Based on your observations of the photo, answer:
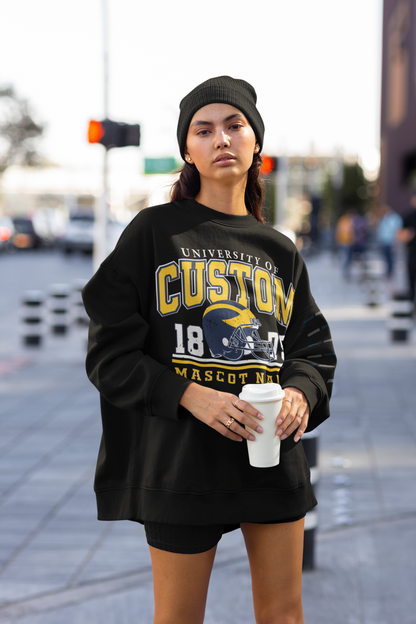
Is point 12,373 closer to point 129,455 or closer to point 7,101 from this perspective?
point 129,455

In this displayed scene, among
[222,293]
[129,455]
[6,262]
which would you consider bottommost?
[6,262]

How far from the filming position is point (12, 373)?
29.4 feet

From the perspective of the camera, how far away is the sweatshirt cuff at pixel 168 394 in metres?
1.85

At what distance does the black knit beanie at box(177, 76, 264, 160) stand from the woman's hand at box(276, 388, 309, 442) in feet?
2.39

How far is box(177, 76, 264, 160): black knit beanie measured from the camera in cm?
204

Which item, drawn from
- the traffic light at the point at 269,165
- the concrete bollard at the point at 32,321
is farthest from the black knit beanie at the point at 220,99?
the traffic light at the point at 269,165

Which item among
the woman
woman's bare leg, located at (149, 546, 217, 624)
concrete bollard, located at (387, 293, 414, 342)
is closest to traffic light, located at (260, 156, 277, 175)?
concrete bollard, located at (387, 293, 414, 342)

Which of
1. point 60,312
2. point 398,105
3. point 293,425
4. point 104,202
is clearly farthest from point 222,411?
point 398,105

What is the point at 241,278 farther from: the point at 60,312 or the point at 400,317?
the point at 60,312

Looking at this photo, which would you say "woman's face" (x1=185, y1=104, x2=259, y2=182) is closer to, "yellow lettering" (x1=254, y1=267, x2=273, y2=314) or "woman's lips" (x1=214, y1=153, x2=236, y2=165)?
"woman's lips" (x1=214, y1=153, x2=236, y2=165)

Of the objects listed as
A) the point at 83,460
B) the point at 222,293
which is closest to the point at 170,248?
the point at 222,293

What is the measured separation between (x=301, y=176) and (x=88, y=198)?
3478 centimetres

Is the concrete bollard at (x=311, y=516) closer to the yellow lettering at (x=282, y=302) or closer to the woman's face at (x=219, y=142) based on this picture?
the yellow lettering at (x=282, y=302)

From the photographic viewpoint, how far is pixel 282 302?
2.10 m
